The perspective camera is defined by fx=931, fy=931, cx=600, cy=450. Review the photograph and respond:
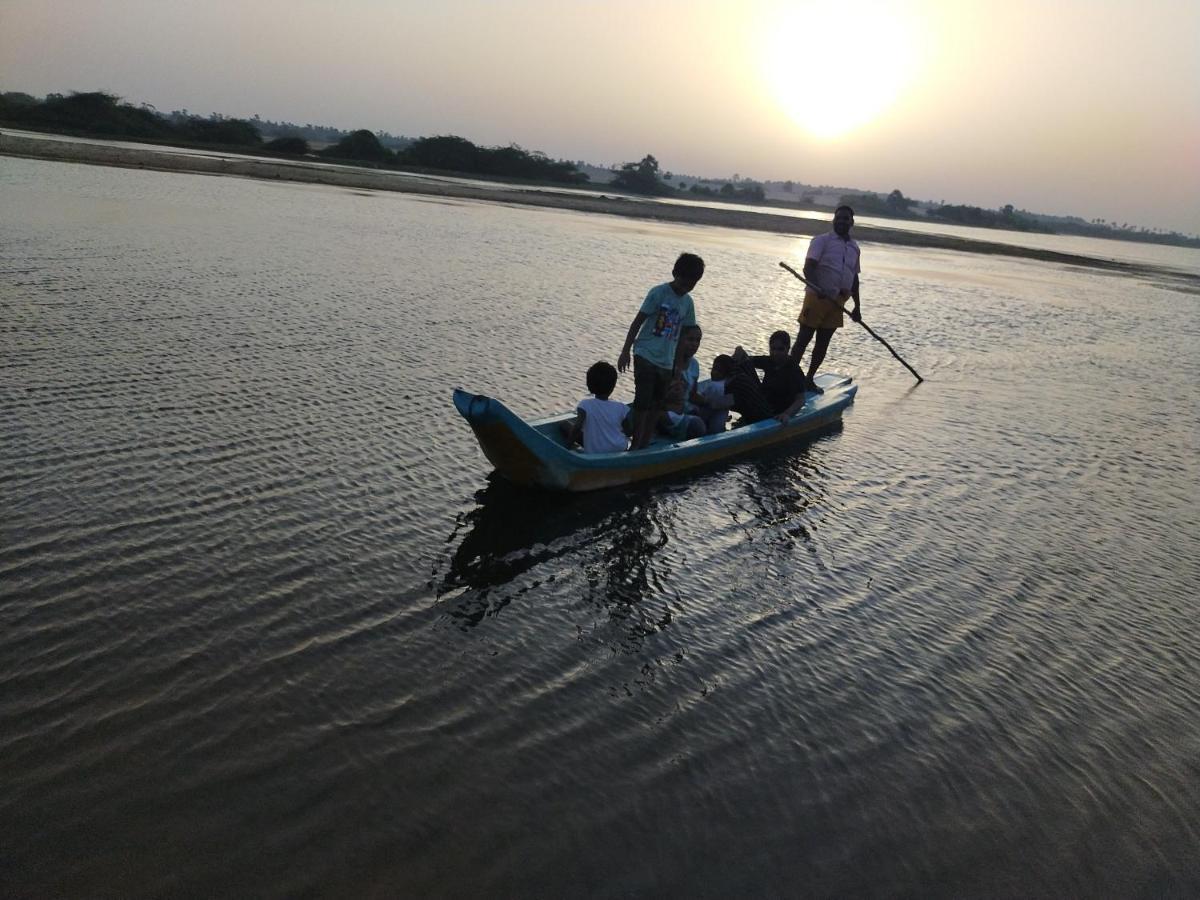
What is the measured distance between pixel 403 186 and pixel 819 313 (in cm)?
4239

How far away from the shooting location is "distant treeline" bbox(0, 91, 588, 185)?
62812 mm

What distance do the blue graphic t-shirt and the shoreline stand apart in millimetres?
37980

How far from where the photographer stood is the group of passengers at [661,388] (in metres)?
8.38

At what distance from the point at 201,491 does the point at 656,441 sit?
461 cm

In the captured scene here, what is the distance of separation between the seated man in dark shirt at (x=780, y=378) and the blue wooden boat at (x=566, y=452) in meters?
0.31

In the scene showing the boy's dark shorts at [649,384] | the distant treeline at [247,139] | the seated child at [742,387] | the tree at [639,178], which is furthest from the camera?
the tree at [639,178]

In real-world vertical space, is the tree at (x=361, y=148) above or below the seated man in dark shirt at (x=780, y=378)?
below

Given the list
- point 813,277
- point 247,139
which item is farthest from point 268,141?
point 813,277

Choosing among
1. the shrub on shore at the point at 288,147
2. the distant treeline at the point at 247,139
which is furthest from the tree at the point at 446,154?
the shrub on shore at the point at 288,147

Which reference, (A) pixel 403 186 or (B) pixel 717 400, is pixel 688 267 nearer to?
(B) pixel 717 400

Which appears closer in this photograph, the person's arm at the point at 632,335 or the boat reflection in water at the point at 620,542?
the boat reflection in water at the point at 620,542

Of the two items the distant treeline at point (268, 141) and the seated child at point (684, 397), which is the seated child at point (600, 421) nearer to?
the seated child at point (684, 397)

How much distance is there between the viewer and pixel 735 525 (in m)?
8.14

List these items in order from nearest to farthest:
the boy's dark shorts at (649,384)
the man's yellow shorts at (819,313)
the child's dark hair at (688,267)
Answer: the child's dark hair at (688,267) → the boy's dark shorts at (649,384) → the man's yellow shorts at (819,313)
